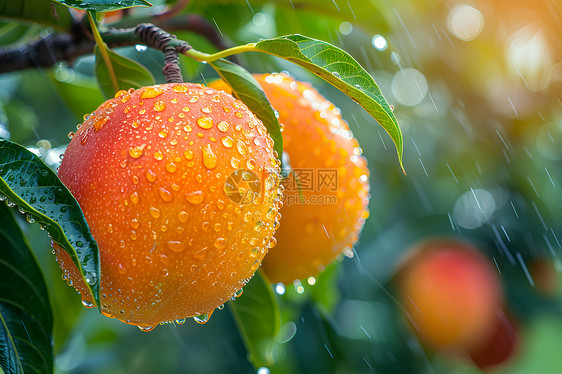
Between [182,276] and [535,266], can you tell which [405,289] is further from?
[182,276]

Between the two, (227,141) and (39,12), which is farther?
(39,12)

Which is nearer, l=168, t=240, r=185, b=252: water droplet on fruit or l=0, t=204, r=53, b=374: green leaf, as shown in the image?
l=168, t=240, r=185, b=252: water droplet on fruit

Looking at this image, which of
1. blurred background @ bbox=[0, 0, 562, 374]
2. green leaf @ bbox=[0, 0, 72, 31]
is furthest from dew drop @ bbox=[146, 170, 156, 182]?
blurred background @ bbox=[0, 0, 562, 374]

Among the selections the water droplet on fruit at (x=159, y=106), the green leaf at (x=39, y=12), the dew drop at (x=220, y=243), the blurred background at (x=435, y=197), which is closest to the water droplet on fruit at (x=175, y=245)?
the dew drop at (x=220, y=243)

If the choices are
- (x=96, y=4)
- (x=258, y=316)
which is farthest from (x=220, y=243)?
(x=258, y=316)

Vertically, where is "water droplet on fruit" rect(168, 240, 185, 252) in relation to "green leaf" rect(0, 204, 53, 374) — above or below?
above

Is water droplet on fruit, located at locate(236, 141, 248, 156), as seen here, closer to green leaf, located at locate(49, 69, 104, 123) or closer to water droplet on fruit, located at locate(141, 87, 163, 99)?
water droplet on fruit, located at locate(141, 87, 163, 99)

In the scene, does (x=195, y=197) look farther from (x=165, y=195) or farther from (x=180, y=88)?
(x=180, y=88)
